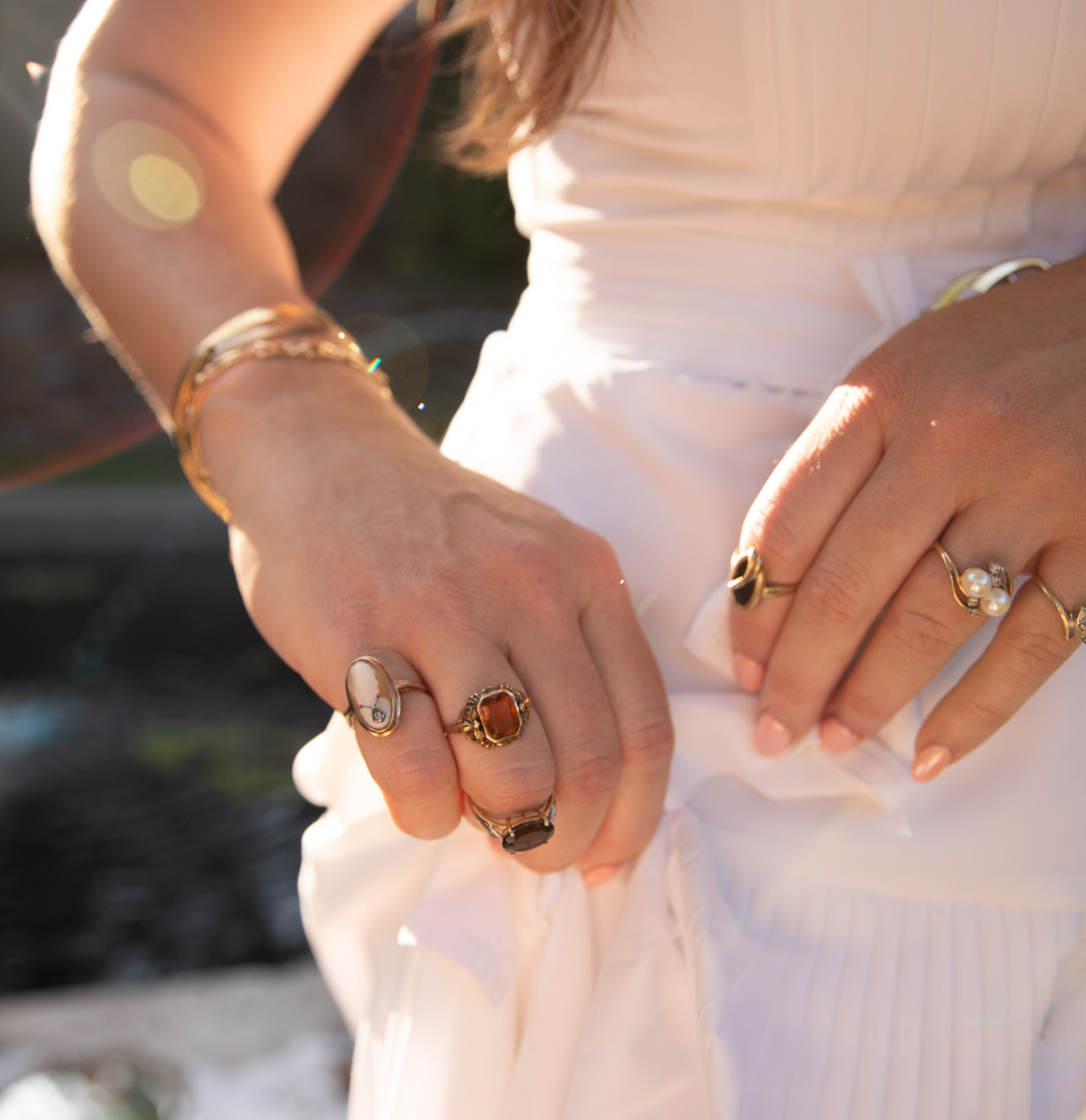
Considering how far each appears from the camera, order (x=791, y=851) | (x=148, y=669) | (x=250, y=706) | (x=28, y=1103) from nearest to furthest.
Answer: (x=791, y=851), (x=28, y=1103), (x=250, y=706), (x=148, y=669)

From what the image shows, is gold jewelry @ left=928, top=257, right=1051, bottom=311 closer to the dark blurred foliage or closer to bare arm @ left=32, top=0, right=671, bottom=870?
bare arm @ left=32, top=0, right=671, bottom=870

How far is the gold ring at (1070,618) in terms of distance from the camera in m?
0.78

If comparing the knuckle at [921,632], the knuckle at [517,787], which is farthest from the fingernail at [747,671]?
the knuckle at [517,787]

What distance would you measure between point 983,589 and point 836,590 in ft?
0.37

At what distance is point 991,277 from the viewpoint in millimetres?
931

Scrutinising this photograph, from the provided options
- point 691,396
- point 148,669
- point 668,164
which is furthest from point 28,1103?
point 148,669

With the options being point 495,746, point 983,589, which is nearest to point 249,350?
point 495,746

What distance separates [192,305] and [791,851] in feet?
2.69

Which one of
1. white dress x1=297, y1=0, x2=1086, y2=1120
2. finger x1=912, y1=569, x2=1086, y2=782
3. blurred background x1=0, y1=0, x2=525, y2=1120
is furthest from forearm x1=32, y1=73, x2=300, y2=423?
finger x1=912, y1=569, x2=1086, y2=782

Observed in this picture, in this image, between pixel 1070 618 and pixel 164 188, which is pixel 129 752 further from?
pixel 1070 618

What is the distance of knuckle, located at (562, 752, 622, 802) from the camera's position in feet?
2.65

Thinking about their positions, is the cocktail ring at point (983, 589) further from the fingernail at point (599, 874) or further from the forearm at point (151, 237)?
the forearm at point (151, 237)

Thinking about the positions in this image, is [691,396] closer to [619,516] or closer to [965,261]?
[619,516]

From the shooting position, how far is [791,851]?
0.90 metres
